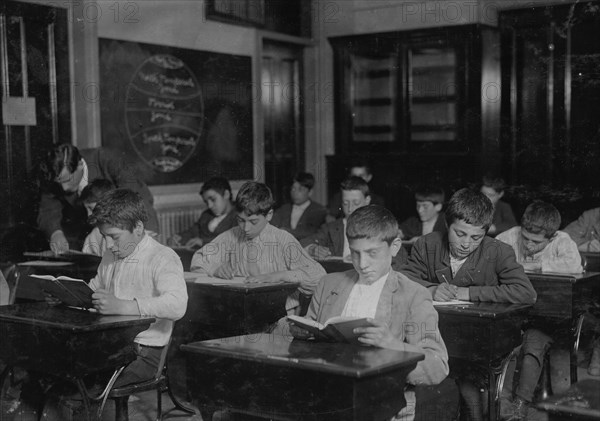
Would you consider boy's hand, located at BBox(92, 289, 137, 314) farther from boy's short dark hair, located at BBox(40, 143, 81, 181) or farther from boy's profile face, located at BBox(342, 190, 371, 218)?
boy's profile face, located at BBox(342, 190, 371, 218)

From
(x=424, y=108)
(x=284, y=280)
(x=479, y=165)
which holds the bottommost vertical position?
(x=284, y=280)

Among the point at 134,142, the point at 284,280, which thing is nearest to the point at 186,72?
the point at 134,142

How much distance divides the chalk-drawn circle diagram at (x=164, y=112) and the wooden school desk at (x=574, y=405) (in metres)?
5.13

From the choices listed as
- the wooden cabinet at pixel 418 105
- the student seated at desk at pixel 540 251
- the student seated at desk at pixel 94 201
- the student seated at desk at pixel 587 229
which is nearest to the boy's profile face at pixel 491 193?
the student seated at desk at pixel 587 229

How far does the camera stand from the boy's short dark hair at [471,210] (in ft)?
11.1

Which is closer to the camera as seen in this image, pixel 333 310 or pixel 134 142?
A: pixel 333 310

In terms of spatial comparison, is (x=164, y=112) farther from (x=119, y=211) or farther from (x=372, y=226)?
(x=372, y=226)

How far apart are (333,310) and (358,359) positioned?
1.61 feet

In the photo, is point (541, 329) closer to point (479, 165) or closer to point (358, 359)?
point (358, 359)

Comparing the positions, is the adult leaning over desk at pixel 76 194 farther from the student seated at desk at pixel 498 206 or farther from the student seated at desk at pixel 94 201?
the student seated at desk at pixel 498 206

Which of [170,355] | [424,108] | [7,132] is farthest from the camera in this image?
[424,108]

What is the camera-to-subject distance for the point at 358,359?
7.20ft

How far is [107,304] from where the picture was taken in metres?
3.01

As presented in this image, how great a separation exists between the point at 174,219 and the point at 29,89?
173 centimetres
